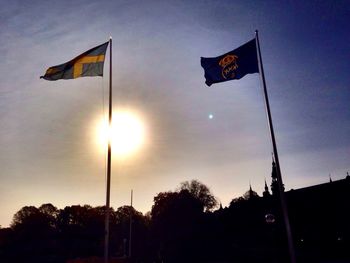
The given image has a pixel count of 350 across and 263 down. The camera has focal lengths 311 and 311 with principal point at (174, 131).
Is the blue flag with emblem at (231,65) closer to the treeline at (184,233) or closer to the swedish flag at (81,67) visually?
the swedish flag at (81,67)

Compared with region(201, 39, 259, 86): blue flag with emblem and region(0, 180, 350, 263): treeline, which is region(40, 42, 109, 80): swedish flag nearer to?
region(201, 39, 259, 86): blue flag with emblem

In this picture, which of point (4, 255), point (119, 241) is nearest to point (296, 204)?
point (119, 241)

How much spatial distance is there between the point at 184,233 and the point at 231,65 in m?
53.1

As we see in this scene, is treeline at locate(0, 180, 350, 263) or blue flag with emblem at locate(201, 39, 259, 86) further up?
blue flag with emblem at locate(201, 39, 259, 86)

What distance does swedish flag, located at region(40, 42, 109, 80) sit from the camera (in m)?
15.4

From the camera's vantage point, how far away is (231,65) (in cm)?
1533

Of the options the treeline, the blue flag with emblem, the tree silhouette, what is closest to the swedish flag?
the blue flag with emblem

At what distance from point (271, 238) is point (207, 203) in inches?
1569

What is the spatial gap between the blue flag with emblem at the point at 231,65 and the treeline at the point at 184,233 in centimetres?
1478

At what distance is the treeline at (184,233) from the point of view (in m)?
45.4

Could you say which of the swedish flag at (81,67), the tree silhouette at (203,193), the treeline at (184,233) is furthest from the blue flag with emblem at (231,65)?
the tree silhouette at (203,193)

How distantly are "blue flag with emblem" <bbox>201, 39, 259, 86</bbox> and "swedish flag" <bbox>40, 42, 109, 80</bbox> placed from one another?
524cm

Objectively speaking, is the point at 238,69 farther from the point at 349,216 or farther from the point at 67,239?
the point at 67,239

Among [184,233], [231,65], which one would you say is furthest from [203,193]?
[231,65]
